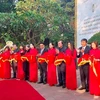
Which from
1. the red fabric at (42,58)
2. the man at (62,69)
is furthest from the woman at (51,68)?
the man at (62,69)

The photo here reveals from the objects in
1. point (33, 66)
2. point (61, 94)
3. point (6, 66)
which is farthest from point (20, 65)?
point (61, 94)

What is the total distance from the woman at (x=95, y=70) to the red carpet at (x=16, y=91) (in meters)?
4.72

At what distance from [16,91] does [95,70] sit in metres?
4.87

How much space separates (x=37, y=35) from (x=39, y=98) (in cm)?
1953

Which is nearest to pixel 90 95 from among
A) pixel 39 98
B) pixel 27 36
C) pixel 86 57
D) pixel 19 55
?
pixel 86 57

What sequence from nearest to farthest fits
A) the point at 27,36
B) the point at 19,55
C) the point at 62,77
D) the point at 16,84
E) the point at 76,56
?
Result: the point at 16,84, the point at 76,56, the point at 62,77, the point at 19,55, the point at 27,36

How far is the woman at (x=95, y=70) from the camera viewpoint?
6.25m

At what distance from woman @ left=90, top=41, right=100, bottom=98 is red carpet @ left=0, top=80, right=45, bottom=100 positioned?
4.72m

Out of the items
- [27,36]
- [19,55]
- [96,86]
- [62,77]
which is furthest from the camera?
[27,36]

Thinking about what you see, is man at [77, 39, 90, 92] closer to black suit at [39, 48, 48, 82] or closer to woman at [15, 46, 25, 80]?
black suit at [39, 48, 48, 82]

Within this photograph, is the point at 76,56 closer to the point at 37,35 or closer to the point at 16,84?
the point at 16,84

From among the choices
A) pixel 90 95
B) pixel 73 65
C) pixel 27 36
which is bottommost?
pixel 90 95

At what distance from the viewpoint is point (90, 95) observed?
6.65 meters

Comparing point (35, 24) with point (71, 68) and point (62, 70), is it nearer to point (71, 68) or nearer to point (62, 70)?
point (62, 70)
